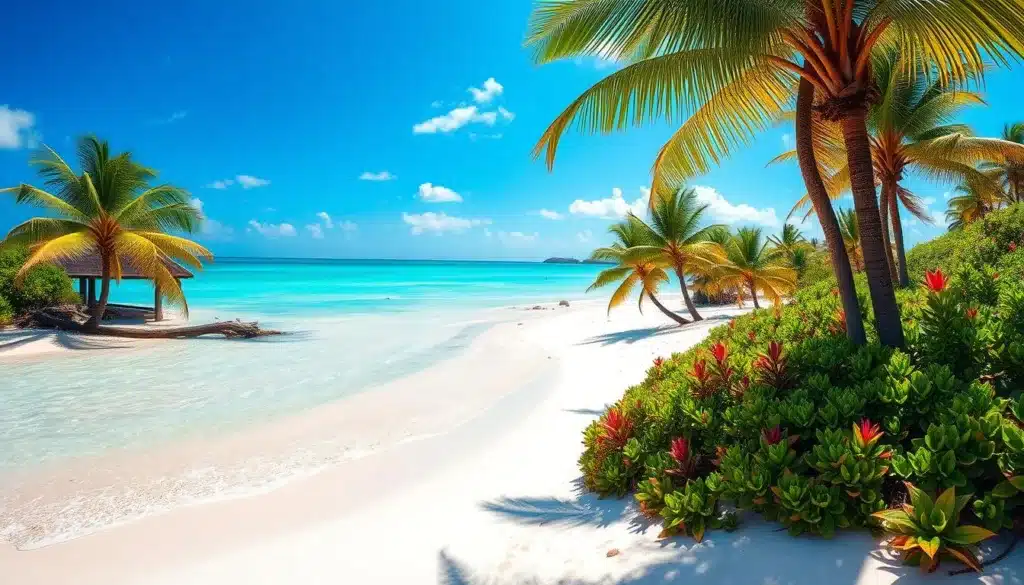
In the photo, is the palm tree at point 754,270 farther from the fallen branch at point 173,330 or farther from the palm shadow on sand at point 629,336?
the fallen branch at point 173,330

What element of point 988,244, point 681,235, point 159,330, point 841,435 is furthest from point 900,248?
point 159,330

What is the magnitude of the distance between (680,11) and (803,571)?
12.4 feet

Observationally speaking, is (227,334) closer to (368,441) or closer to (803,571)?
(368,441)

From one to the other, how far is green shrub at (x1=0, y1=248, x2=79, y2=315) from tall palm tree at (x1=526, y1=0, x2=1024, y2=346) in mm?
22310

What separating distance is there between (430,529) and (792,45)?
4984mm

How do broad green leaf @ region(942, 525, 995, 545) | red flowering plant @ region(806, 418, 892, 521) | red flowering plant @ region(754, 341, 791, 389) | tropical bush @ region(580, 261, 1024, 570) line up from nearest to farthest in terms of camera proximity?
broad green leaf @ region(942, 525, 995, 545) < tropical bush @ region(580, 261, 1024, 570) < red flowering plant @ region(806, 418, 892, 521) < red flowering plant @ region(754, 341, 791, 389)

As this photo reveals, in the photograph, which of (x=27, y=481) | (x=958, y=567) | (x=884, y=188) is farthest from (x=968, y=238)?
(x=27, y=481)

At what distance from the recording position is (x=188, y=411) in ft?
25.3

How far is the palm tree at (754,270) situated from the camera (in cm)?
1692

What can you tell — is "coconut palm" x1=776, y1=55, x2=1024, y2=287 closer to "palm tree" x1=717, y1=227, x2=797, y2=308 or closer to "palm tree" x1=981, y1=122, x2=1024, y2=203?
"palm tree" x1=717, y1=227, x2=797, y2=308

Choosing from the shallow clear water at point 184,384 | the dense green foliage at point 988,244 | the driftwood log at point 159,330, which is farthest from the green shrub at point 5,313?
the dense green foliage at point 988,244

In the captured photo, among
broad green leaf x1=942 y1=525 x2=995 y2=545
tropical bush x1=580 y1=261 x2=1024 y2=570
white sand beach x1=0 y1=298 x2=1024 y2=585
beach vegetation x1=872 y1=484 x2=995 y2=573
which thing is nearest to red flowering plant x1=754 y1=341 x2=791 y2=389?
tropical bush x1=580 y1=261 x2=1024 y2=570

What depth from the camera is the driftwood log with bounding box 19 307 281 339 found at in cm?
1605

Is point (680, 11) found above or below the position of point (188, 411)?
above
